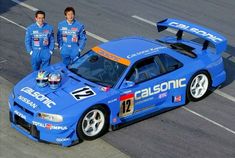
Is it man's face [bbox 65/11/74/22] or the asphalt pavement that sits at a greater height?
man's face [bbox 65/11/74/22]

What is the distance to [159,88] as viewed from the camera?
11.3 m

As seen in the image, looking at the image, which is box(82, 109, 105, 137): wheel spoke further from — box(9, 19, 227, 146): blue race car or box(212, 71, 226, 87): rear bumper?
box(212, 71, 226, 87): rear bumper

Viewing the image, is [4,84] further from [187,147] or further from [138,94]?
[187,147]

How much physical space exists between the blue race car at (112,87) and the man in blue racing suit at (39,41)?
766 millimetres

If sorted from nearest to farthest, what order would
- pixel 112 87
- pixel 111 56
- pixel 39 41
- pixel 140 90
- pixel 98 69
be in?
pixel 112 87
pixel 140 90
pixel 98 69
pixel 111 56
pixel 39 41

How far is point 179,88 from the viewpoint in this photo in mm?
11703

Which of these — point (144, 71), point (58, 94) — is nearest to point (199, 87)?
point (144, 71)

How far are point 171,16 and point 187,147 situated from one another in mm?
8174

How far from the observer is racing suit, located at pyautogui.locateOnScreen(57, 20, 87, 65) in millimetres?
12406

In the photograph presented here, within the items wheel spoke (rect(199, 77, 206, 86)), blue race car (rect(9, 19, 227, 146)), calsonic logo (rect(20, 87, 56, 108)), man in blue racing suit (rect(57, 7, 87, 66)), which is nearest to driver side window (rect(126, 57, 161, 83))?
blue race car (rect(9, 19, 227, 146))

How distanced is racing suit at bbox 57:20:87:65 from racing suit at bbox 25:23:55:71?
312 millimetres

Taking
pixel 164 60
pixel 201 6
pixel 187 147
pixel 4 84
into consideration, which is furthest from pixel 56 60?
pixel 201 6

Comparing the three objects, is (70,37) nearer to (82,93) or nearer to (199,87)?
(82,93)

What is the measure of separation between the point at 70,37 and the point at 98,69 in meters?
1.68
